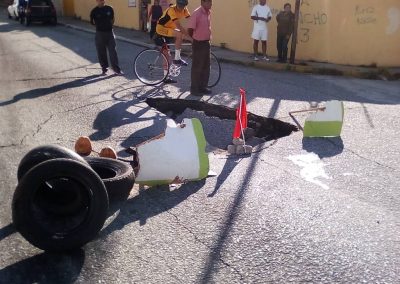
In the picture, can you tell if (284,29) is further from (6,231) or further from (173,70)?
(6,231)

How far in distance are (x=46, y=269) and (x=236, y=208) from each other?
1.83 metres

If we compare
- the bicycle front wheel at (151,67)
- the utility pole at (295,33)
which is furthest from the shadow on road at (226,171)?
the utility pole at (295,33)

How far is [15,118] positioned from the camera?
299 inches

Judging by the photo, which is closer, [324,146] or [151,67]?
[324,146]

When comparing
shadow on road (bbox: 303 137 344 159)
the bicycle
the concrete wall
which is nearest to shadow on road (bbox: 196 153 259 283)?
shadow on road (bbox: 303 137 344 159)

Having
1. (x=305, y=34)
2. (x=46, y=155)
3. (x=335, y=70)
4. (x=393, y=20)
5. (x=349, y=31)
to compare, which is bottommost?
(x=335, y=70)

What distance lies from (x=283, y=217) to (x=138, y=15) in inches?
797

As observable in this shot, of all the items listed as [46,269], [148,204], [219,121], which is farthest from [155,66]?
[46,269]

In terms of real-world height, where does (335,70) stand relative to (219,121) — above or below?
above

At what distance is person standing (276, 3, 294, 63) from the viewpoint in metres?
13.4

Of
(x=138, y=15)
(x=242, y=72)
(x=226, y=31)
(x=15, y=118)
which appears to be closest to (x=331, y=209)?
(x=15, y=118)

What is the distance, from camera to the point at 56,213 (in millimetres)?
3771

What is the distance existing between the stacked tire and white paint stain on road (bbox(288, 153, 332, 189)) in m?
2.54

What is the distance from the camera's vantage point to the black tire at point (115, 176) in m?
4.47
